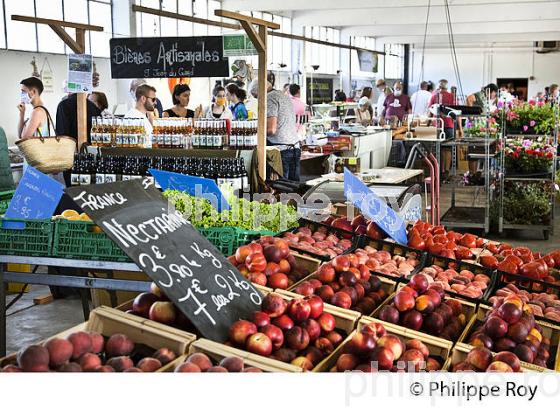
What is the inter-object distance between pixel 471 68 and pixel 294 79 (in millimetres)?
14136

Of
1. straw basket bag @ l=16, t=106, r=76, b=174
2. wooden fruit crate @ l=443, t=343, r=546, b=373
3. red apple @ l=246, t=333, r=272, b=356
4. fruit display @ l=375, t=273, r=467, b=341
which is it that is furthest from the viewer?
straw basket bag @ l=16, t=106, r=76, b=174

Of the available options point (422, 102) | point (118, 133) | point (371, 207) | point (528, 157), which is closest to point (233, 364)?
point (371, 207)

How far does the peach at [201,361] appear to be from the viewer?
1.70 m

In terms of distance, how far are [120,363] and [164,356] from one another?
6.2 inches

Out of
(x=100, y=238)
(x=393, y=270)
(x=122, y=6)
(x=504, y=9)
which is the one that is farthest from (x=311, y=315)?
(x=504, y=9)

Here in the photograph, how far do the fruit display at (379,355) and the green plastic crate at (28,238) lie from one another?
6.80ft

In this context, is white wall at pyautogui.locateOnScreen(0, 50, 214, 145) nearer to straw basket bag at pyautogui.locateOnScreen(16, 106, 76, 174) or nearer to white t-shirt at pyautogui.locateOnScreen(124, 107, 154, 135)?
white t-shirt at pyautogui.locateOnScreen(124, 107, 154, 135)

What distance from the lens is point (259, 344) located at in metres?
1.94

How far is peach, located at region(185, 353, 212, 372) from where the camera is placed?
67.1 inches

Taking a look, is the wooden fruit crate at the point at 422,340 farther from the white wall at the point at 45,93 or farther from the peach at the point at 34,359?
the white wall at the point at 45,93

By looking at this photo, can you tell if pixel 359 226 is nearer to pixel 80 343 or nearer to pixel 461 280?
pixel 461 280

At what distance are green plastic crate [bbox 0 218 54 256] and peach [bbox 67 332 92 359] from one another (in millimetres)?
1901

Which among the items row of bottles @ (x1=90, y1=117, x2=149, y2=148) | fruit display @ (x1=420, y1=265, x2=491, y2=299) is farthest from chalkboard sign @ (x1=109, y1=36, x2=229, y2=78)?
fruit display @ (x1=420, y1=265, x2=491, y2=299)
